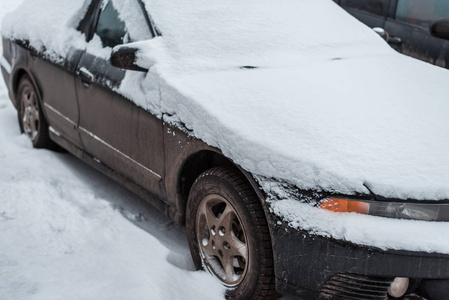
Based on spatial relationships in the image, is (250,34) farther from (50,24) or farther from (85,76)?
(50,24)

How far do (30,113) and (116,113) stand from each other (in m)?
1.64

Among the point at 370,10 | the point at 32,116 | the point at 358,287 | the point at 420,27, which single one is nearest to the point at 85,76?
the point at 32,116

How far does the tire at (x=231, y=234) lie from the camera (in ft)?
8.73

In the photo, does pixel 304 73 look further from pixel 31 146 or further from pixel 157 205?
pixel 31 146

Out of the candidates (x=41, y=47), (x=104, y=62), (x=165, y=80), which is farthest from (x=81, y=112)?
(x=165, y=80)

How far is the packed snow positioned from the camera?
2.43m

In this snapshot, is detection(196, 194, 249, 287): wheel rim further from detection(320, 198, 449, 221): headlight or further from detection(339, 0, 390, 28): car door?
detection(339, 0, 390, 28): car door

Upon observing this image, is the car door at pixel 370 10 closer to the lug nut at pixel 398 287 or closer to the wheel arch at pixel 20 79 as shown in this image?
the wheel arch at pixel 20 79

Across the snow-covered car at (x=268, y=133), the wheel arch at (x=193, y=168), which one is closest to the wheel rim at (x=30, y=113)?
the snow-covered car at (x=268, y=133)

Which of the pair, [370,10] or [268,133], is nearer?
[268,133]

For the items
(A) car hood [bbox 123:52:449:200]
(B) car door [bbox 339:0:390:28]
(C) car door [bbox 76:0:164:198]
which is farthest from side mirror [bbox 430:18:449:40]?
(C) car door [bbox 76:0:164:198]

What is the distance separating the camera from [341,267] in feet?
7.91

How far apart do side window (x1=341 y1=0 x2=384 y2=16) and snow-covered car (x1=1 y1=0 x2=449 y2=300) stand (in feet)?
7.84

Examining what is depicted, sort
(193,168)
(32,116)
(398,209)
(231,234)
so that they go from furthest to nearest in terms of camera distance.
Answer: (32,116) < (193,168) < (231,234) < (398,209)
